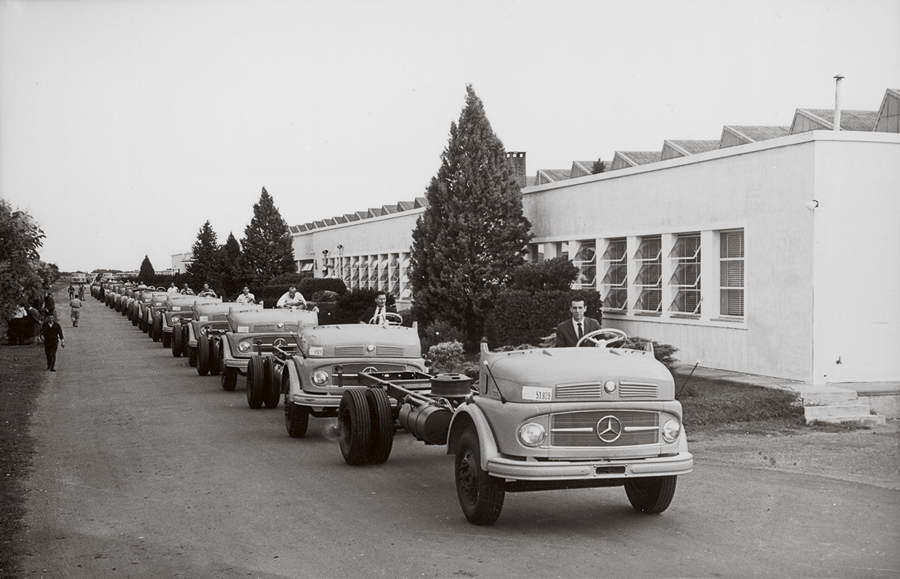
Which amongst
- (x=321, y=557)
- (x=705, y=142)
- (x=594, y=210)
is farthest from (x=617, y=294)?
(x=321, y=557)

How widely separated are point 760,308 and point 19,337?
76.8 feet

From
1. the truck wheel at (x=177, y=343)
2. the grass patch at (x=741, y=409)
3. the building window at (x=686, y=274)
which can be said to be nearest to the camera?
the grass patch at (x=741, y=409)

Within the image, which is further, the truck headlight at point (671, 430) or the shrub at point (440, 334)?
the shrub at point (440, 334)

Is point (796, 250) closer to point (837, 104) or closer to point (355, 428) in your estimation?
point (837, 104)

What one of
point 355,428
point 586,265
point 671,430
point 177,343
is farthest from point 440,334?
point 671,430

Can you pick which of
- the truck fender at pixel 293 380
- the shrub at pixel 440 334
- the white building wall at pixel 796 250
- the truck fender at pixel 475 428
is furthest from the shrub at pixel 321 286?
the truck fender at pixel 475 428

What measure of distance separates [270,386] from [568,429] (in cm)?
832

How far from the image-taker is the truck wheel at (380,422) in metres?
9.79

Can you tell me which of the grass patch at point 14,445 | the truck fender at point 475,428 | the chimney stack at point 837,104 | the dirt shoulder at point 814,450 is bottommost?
the grass patch at point 14,445

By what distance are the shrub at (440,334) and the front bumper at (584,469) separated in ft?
49.6

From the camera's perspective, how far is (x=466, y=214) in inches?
955

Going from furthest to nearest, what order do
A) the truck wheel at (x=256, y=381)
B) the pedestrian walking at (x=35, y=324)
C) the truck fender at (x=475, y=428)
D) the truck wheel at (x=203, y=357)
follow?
the pedestrian walking at (x=35, y=324) < the truck wheel at (x=203, y=357) < the truck wheel at (x=256, y=381) < the truck fender at (x=475, y=428)

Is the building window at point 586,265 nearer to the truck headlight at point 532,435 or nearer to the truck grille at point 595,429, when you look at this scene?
the truck grille at point 595,429

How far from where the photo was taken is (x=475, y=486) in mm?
7434
